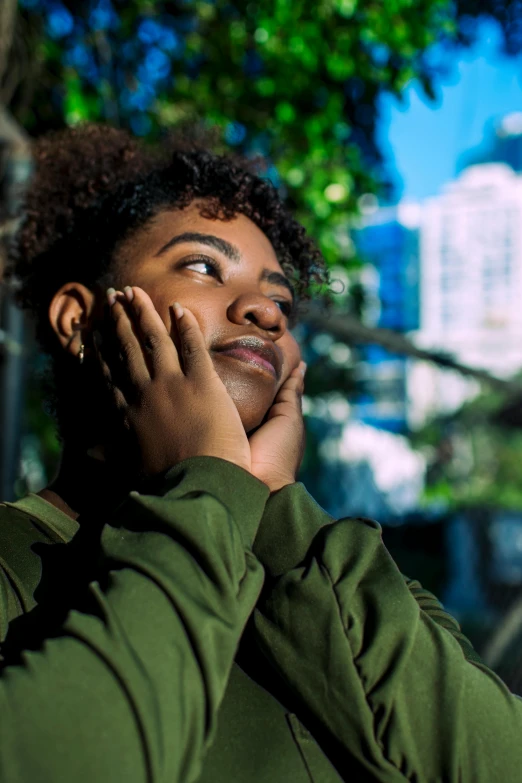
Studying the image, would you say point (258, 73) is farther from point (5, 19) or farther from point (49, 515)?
point (49, 515)

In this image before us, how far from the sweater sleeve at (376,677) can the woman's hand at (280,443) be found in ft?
0.68

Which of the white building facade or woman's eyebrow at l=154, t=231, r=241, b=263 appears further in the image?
the white building facade

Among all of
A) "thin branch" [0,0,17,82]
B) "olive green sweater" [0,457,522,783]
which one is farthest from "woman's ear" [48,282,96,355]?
"thin branch" [0,0,17,82]

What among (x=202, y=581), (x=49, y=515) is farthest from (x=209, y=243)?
(x=202, y=581)

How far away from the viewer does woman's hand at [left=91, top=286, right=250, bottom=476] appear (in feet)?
4.58

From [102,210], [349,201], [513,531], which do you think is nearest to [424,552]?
[513,531]

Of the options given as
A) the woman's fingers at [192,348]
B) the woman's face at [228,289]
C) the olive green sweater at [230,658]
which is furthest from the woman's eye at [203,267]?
the olive green sweater at [230,658]

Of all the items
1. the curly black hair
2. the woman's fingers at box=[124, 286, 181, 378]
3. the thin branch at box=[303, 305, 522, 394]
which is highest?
the thin branch at box=[303, 305, 522, 394]

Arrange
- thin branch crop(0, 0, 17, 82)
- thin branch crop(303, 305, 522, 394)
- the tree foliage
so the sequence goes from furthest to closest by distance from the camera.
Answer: the tree foliage < thin branch crop(0, 0, 17, 82) < thin branch crop(303, 305, 522, 394)

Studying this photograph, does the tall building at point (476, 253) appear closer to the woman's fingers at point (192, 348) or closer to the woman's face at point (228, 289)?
the woman's face at point (228, 289)

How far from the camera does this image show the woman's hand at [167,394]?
140cm

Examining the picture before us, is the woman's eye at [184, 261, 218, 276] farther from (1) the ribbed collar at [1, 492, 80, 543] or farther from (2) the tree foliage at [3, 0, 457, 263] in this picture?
(2) the tree foliage at [3, 0, 457, 263]

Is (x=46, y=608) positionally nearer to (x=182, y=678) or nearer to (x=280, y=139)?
(x=182, y=678)

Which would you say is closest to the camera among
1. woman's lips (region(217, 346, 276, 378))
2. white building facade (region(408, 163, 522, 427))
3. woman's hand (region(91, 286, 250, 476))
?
woman's hand (region(91, 286, 250, 476))
